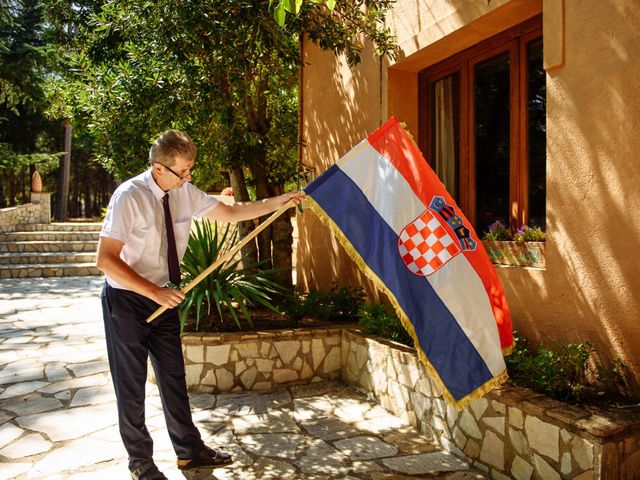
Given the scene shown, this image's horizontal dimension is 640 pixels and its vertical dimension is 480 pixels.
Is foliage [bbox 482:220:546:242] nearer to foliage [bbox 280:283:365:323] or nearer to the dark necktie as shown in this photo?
foliage [bbox 280:283:365:323]

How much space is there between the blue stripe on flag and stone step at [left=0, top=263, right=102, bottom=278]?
12.4 m

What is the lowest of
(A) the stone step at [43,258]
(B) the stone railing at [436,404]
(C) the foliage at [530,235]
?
(B) the stone railing at [436,404]

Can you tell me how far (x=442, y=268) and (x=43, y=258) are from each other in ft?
48.2

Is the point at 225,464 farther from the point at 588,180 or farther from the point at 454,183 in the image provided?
the point at 454,183

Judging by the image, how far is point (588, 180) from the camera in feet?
11.9

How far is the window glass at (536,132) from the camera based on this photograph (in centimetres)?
449

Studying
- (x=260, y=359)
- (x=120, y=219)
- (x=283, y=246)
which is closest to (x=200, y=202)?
(x=120, y=219)

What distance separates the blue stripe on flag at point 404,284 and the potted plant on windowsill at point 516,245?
5.36 feet

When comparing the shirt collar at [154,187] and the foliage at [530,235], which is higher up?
the shirt collar at [154,187]

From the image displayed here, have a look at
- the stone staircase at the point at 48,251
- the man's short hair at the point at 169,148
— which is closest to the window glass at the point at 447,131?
the man's short hair at the point at 169,148

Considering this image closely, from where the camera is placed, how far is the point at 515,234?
4566 millimetres

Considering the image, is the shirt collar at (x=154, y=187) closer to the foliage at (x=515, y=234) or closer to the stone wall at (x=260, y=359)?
the stone wall at (x=260, y=359)

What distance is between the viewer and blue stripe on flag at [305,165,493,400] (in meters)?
2.89

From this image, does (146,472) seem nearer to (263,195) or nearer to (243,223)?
(243,223)
